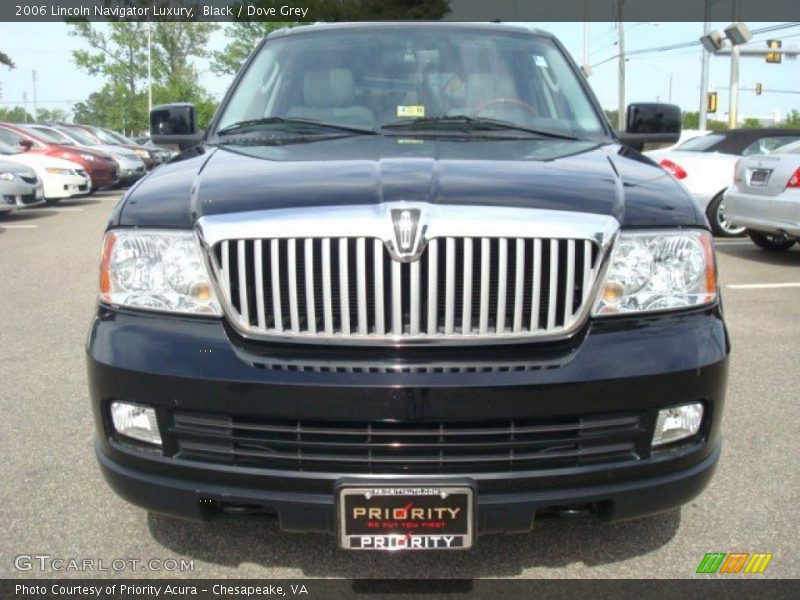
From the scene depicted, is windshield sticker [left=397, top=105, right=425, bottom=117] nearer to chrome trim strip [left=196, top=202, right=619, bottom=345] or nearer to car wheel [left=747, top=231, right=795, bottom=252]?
chrome trim strip [left=196, top=202, right=619, bottom=345]

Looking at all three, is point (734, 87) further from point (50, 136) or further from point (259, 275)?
point (259, 275)

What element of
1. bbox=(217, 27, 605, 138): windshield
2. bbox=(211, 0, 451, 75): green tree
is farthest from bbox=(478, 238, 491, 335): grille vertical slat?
bbox=(211, 0, 451, 75): green tree

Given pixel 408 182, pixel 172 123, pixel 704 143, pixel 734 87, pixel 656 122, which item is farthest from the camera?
pixel 734 87

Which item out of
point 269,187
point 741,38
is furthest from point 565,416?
point 741,38

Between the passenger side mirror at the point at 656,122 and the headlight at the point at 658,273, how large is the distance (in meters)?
1.71

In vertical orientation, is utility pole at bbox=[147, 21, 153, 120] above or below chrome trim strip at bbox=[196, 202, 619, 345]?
above

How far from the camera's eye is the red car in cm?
1733

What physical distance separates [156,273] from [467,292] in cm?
94

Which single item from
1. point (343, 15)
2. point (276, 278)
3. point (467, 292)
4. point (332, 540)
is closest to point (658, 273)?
point (467, 292)

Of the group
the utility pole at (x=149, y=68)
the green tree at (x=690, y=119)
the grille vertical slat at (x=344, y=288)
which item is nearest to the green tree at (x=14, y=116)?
the utility pole at (x=149, y=68)

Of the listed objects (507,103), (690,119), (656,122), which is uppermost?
(507,103)

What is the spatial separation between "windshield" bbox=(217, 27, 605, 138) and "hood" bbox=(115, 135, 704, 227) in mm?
574

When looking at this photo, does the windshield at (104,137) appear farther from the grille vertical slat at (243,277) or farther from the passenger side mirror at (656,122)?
the grille vertical slat at (243,277)

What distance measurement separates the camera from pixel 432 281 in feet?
7.75
